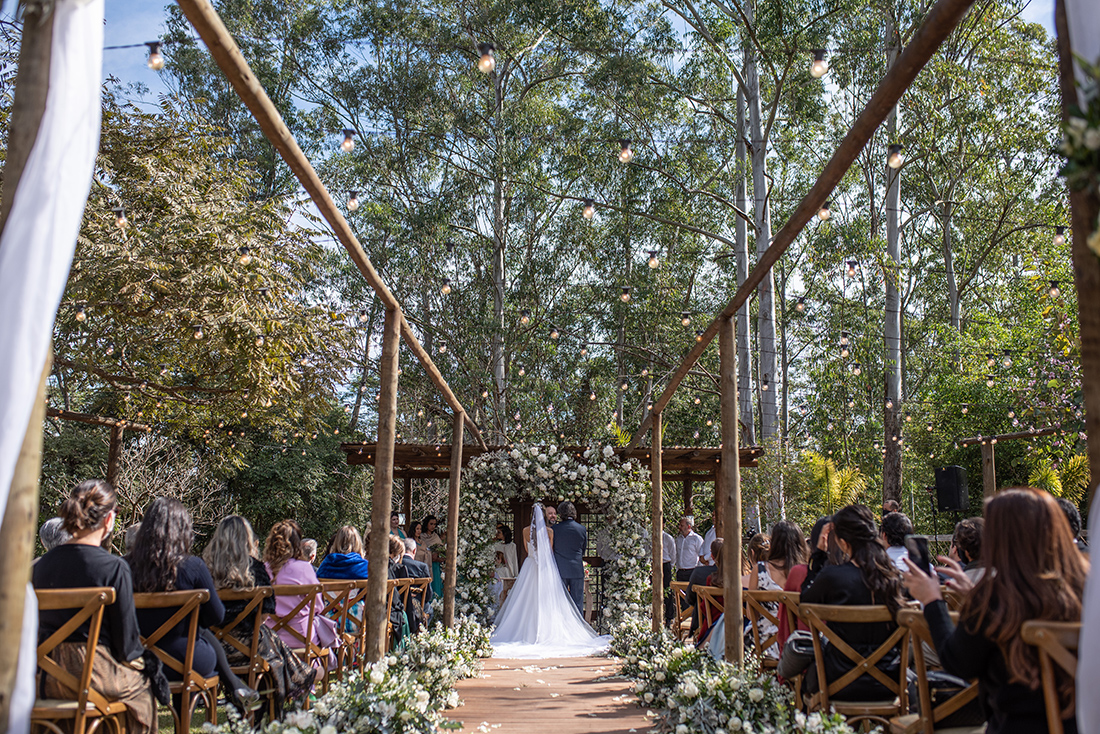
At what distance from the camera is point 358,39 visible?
22562 mm

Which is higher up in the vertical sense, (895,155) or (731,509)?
(895,155)

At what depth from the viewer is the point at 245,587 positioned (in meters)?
4.21

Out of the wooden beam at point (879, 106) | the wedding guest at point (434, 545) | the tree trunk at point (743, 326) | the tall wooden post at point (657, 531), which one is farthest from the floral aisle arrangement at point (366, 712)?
the tree trunk at point (743, 326)

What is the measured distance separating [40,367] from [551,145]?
2070 centimetres

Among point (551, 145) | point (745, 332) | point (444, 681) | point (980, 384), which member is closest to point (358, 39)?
point (551, 145)

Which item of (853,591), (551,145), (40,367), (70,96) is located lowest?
(853,591)

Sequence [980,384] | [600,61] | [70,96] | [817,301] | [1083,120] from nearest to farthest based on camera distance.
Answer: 1. [1083,120]
2. [70,96]
3. [980,384]
4. [600,61]
5. [817,301]

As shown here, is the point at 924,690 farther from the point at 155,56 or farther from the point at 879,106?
the point at 155,56

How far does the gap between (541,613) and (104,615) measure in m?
7.75

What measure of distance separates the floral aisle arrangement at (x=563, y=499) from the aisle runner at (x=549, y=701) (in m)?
2.95

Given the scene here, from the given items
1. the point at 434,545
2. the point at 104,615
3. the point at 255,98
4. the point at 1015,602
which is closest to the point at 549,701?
the point at 104,615

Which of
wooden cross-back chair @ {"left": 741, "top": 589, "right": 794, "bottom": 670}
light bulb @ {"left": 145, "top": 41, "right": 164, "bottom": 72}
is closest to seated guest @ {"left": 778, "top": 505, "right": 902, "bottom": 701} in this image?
wooden cross-back chair @ {"left": 741, "top": 589, "right": 794, "bottom": 670}

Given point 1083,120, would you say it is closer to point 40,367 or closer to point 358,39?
point 40,367

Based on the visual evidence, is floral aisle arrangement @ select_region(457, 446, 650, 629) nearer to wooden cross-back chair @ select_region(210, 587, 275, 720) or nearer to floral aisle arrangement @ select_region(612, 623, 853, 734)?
floral aisle arrangement @ select_region(612, 623, 853, 734)
